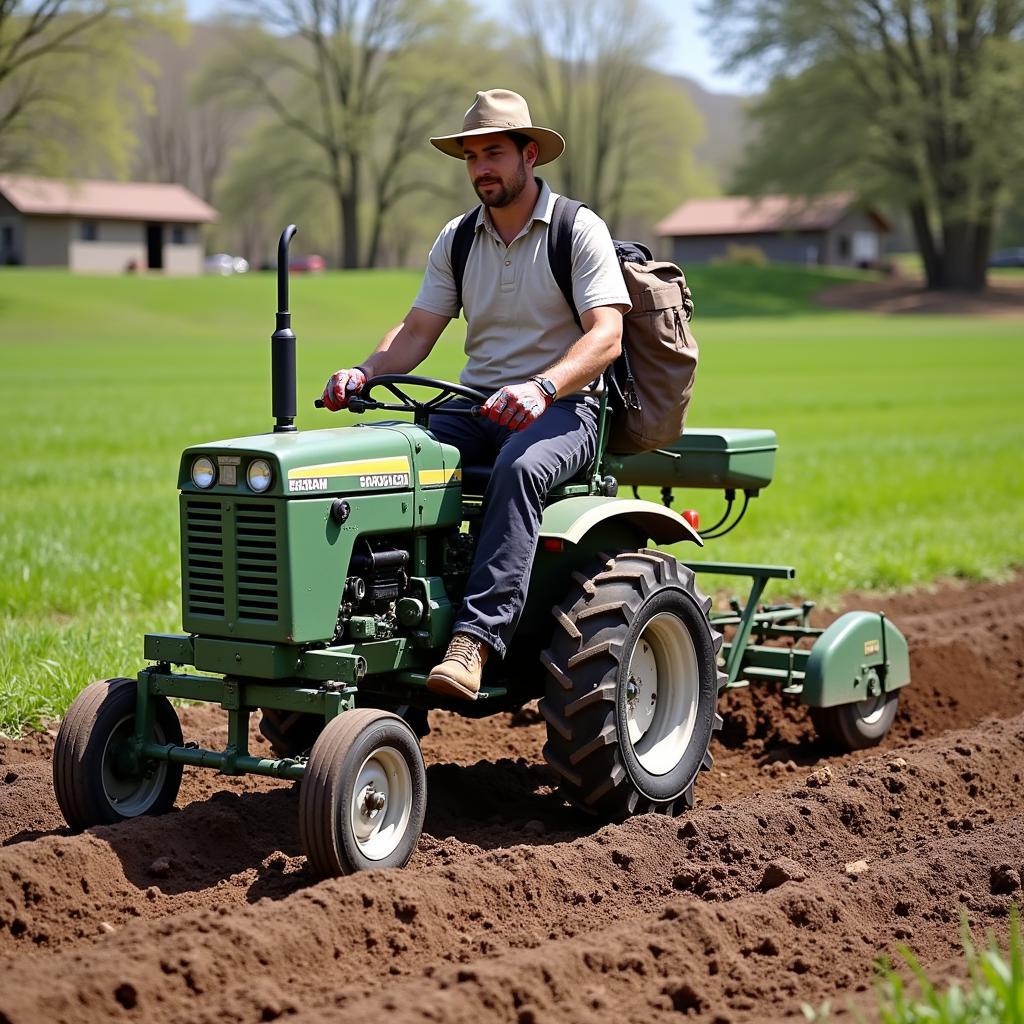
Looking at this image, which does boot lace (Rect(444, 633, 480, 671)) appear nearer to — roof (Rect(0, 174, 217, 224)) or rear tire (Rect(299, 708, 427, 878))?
rear tire (Rect(299, 708, 427, 878))

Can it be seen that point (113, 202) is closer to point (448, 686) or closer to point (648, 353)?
point (648, 353)

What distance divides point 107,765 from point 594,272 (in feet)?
7.74

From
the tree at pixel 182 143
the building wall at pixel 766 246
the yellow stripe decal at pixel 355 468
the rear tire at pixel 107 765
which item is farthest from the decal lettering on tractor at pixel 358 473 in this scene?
the tree at pixel 182 143

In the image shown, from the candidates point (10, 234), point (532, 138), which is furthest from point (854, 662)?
point (10, 234)

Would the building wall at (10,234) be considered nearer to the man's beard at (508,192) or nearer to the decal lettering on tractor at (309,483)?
the man's beard at (508,192)

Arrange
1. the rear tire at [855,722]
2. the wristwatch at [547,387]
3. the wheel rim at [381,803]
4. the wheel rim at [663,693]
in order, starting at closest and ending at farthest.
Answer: the wheel rim at [381,803] < the wristwatch at [547,387] < the wheel rim at [663,693] < the rear tire at [855,722]

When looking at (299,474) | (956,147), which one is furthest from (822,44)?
(299,474)

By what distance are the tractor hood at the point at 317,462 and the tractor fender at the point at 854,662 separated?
230cm

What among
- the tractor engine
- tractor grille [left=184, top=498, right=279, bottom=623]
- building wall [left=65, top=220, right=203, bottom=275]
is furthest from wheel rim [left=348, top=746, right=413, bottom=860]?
building wall [left=65, top=220, right=203, bottom=275]

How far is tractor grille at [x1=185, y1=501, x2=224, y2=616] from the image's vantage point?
490 centimetres

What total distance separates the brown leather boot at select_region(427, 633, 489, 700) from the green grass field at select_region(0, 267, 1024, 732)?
2432 millimetres

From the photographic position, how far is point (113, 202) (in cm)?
7581

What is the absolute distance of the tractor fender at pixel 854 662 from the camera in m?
6.67

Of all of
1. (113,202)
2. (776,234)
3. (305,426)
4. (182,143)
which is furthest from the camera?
(182,143)
